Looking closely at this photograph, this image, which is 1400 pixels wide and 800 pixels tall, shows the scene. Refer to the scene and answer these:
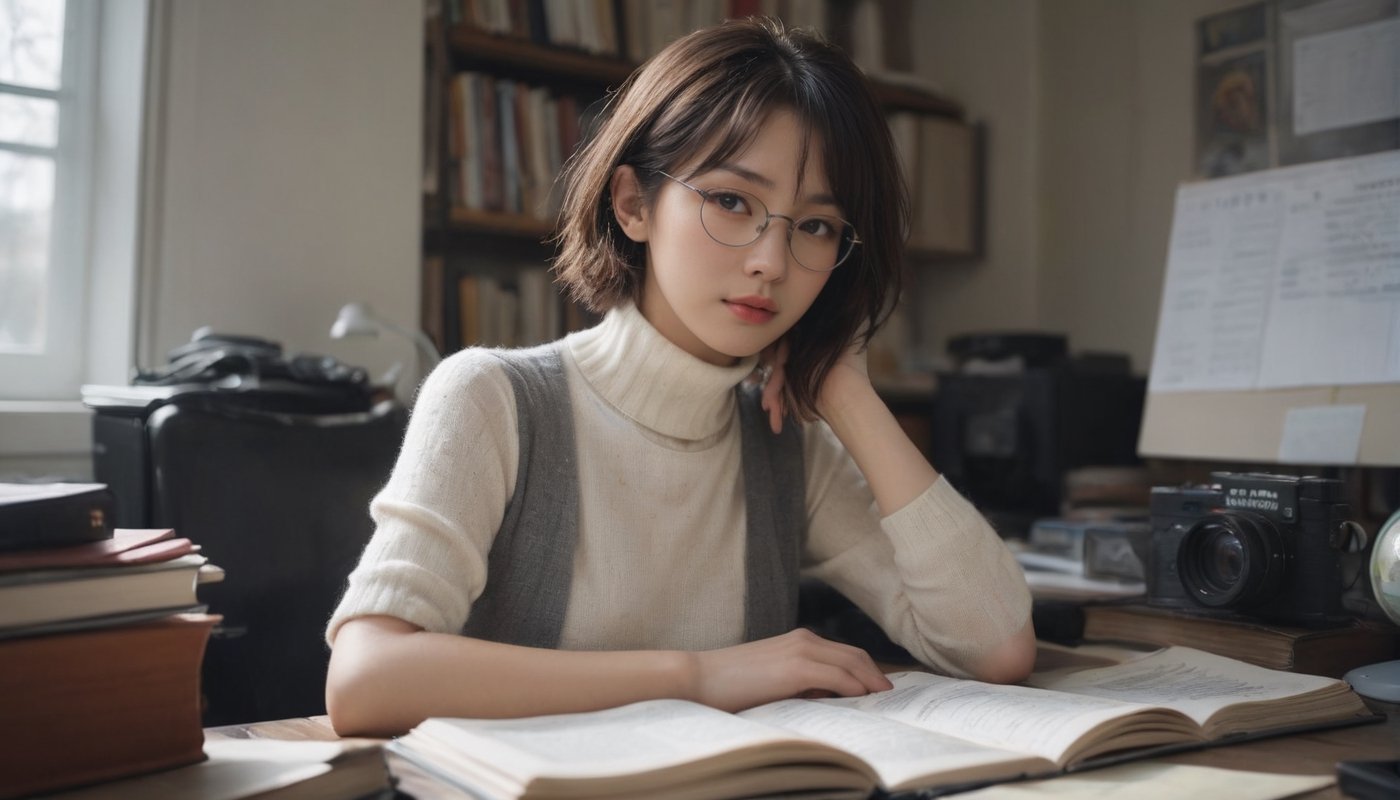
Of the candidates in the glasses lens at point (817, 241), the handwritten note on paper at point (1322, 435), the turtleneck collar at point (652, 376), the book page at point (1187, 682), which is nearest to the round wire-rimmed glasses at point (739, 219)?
the glasses lens at point (817, 241)

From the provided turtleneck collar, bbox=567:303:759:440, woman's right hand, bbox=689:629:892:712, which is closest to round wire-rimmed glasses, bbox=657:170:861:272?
turtleneck collar, bbox=567:303:759:440

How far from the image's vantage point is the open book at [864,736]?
27.1 inches

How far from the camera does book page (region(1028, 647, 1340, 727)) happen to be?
0.95m

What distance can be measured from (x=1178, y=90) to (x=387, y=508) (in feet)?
7.97

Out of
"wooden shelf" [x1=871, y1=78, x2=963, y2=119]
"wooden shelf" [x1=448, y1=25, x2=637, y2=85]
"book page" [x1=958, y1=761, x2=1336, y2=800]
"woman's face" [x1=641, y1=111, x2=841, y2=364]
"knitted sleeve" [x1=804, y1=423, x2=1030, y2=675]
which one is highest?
"wooden shelf" [x1=871, y1=78, x2=963, y2=119]

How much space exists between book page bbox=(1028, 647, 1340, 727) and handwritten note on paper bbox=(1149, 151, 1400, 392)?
79cm

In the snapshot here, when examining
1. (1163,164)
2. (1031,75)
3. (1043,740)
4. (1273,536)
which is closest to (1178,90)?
(1163,164)

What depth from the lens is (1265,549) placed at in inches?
48.1

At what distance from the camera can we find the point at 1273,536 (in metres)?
1.23

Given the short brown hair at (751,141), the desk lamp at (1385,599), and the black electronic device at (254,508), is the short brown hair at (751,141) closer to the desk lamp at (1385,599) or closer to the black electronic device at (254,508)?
the black electronic device at (254,508)

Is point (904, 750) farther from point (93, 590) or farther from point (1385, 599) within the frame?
point (1385, 599)

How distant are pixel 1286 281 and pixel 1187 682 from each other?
103cm

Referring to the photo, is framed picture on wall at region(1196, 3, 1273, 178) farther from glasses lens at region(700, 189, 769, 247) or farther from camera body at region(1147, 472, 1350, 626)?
glasses lens at region(700, 189, 769, 247)

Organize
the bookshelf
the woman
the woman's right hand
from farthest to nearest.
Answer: the bookshelf
the woman
the woman's right hand
